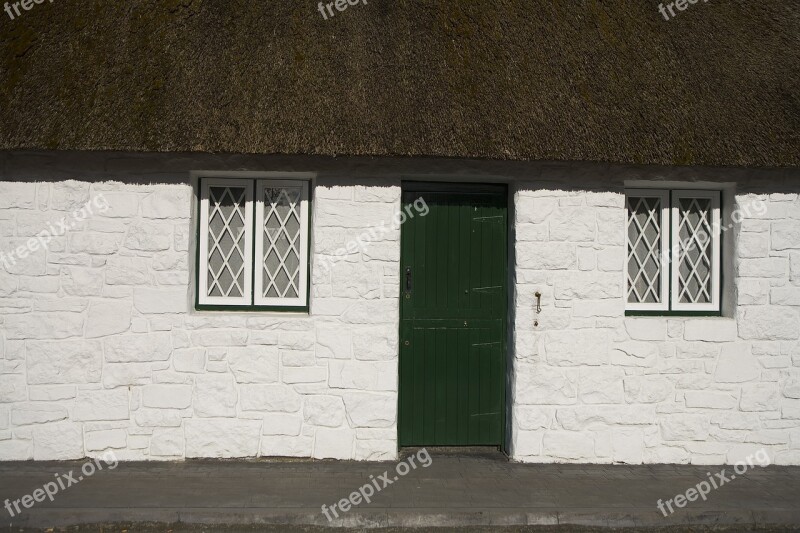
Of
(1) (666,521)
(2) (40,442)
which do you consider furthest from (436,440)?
(2) (40,442)

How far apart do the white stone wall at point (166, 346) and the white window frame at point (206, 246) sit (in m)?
0.22

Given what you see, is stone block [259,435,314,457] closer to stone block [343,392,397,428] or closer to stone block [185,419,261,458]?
stone block [185,419,261,458]

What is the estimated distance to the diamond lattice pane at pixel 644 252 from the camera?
269 inches

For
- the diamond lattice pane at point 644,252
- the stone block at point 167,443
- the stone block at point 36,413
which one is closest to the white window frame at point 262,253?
the stone block at point 167,443

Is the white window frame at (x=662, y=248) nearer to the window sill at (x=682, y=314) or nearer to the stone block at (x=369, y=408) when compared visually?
the window sill at (x=682, y=314)

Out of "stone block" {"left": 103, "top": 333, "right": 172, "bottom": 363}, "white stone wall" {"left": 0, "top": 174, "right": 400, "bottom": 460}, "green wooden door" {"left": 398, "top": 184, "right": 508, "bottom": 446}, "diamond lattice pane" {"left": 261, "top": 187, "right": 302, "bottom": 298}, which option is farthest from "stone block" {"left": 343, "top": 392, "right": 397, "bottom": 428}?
"stone block" {"left": 103, "top": 333, "right": 172, "bottom": 363}

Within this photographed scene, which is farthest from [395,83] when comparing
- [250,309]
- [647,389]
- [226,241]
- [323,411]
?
[647,389]

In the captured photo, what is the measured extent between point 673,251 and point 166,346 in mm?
5292

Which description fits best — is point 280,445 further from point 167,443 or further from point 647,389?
point 647,389

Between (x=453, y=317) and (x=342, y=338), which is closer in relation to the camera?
(x=342, y=338)

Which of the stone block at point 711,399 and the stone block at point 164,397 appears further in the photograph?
the stone block at point 711,399

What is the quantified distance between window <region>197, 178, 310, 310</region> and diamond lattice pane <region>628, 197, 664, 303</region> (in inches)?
135

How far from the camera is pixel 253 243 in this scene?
21.3ft

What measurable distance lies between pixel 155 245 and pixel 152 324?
77 centimetres
